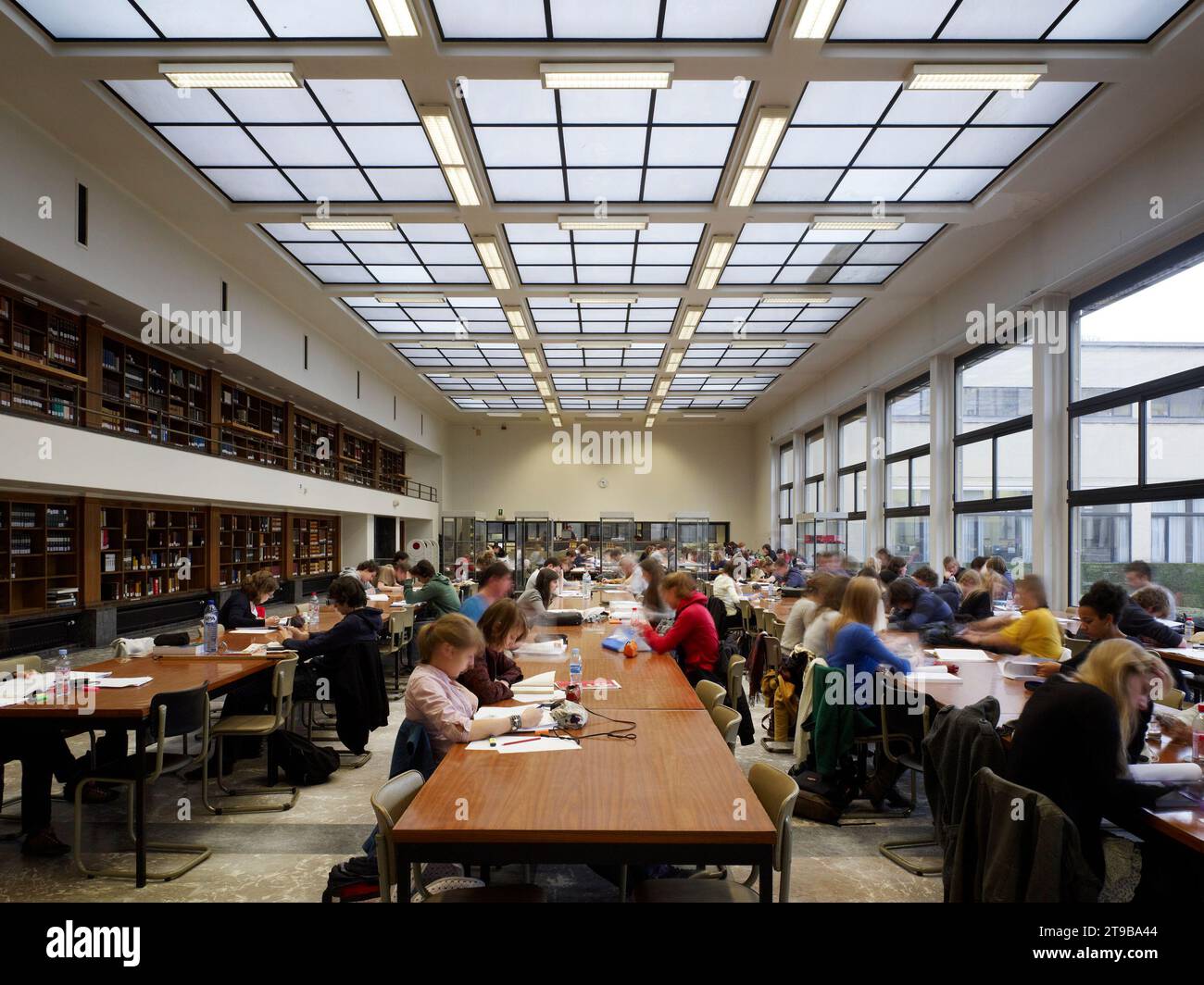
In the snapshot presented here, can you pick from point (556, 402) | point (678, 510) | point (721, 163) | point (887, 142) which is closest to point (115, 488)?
point (721, 163)

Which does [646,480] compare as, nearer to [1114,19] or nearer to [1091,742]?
[1114,19]

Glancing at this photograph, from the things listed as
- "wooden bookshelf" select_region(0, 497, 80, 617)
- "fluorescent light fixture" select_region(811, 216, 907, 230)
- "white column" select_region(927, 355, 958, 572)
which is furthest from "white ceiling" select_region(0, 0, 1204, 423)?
"wooden bookshelf" select_region(0, 497, 80, 617)

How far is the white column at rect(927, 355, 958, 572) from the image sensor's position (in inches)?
406

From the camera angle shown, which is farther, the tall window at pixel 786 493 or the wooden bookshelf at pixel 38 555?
the tall window at pixel 786 493

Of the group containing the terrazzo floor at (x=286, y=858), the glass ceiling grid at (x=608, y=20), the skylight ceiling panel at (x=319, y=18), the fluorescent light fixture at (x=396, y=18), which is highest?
the glass ceiling grid at (x=608, y=20)

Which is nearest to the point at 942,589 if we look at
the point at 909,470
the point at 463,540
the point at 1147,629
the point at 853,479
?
the point at 1147,629

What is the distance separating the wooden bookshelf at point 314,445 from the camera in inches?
577

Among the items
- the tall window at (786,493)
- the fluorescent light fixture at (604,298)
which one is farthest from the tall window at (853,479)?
the fluorescent light fixture at (604,298)

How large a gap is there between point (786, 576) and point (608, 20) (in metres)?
8.24

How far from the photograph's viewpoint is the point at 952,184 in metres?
7.25

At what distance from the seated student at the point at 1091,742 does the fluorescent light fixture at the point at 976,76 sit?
4600 mm

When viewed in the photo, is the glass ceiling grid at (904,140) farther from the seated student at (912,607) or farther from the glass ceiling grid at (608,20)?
the seated student at (912,607)

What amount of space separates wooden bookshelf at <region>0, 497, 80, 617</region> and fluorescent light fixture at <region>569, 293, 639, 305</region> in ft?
23.6

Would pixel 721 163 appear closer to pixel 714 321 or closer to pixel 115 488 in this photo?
pixel 714 321
